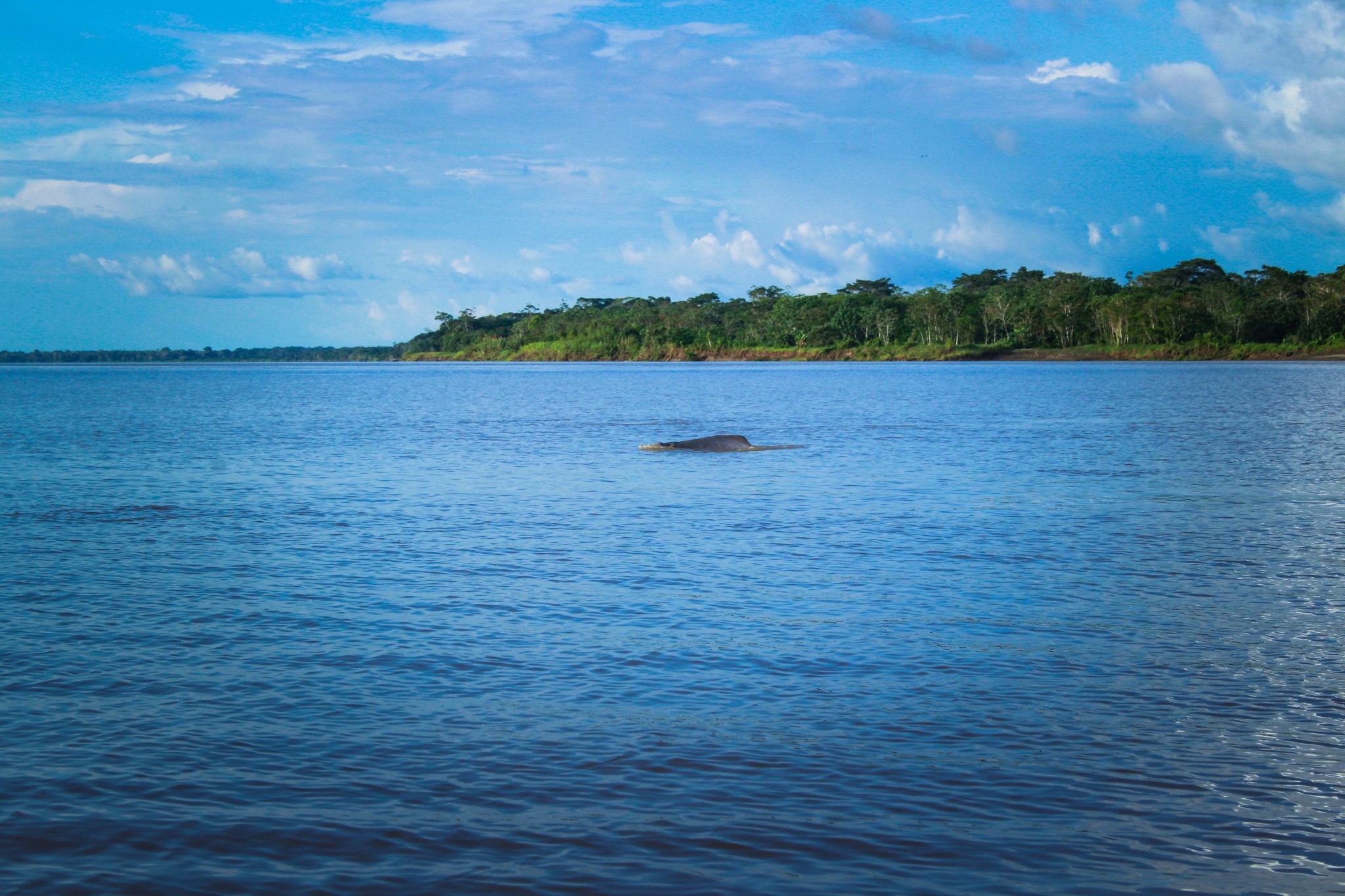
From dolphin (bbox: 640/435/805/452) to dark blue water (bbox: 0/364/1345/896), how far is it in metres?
8.12

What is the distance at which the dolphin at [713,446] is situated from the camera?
3117 centimetres

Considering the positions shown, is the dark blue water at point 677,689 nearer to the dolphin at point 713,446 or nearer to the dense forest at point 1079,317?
the dolphin at point 713,446

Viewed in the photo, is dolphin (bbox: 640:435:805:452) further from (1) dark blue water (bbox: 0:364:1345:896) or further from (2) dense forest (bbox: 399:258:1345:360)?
(2) dense forest (bbox: 399:258:1345:360)

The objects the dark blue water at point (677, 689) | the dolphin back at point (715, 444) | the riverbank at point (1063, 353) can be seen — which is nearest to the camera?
the dark blue water at point (677, 689)

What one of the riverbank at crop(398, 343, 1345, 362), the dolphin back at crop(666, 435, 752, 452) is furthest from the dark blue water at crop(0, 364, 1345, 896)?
the riverbank at crop(398, 343, 1345, 362)

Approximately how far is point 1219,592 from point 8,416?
5836 centimetres

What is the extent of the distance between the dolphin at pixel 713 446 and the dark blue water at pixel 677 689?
812 centimetres

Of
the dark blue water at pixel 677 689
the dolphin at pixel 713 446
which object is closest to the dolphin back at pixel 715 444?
the dolphin at pixel 713 446

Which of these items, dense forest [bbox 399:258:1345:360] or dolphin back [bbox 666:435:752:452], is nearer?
dolphin back [bbox 666:435:752:452]

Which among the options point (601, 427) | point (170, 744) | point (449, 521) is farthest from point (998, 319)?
point (170, 744)

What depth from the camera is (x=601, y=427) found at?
141ft

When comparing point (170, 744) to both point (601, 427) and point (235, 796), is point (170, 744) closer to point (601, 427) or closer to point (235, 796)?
point (235, 796)

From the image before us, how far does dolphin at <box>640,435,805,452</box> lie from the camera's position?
31.2 metres

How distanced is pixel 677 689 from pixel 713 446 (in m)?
22.4
